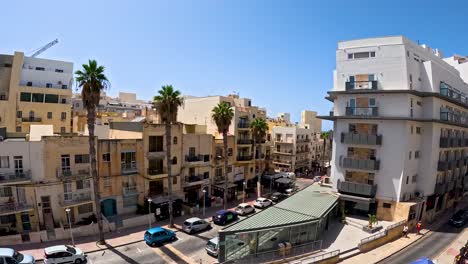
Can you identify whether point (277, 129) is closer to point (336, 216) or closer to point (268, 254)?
point (336, 216)

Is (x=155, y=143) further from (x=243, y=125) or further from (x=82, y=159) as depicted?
(x=243, y=125)

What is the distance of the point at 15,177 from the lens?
29.6 meters

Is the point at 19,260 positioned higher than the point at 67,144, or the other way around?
the point at 67,144

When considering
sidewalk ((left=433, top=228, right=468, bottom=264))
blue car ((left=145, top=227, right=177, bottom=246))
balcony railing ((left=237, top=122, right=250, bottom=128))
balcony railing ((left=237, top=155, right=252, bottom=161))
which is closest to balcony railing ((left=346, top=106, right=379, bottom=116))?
sidewalk ((left=433, top=228, right=468, bottom=264))

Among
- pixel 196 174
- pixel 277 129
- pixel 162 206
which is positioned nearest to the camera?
pixel 162 206

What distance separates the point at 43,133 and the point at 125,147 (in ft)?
32.7

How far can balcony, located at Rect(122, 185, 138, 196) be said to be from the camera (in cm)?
3719

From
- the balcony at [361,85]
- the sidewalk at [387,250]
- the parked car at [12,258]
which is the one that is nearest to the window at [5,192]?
the parked car at [12,258]

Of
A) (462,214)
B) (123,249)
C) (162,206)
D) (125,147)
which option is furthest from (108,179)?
(462,214)

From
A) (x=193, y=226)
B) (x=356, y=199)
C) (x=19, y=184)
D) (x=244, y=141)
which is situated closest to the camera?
(x=19, y=184)

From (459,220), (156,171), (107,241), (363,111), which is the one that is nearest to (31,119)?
(156,171)

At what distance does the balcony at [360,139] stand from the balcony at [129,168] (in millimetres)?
28210

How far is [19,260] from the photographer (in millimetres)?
22141

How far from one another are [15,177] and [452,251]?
46.1 m
